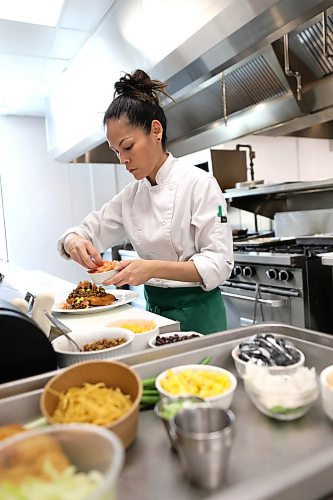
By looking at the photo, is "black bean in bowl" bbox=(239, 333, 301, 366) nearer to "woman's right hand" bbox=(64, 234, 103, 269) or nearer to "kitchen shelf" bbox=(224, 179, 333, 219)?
"woman's right hand" bbox=(64, 234, 103, 269)

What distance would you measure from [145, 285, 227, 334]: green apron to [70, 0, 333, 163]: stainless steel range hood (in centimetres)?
119

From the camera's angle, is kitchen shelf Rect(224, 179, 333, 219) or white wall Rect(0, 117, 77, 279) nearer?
kitchen shelf Rect(224, 179, 333, 219)

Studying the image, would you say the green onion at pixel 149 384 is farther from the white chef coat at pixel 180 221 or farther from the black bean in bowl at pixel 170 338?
the white chef coat at pixel 180 221

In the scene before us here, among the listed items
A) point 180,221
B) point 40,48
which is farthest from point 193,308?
point 40,48

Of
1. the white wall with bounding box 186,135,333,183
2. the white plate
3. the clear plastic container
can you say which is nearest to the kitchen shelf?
the white wall with bounding box 186,135,333,183

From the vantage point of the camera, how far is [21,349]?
3.05 ft

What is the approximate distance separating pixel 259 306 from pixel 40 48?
3185mm

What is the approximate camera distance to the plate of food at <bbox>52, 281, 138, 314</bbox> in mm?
1592

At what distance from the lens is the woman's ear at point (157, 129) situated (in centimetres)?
165

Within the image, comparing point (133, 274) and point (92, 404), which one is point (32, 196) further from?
point (92, 404)

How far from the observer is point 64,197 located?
255 inches

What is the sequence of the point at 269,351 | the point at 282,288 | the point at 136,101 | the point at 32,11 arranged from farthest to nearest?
1. the point at 32,11
2. the point at 282,288
3. the point at 136,101
4. the point at 269,351

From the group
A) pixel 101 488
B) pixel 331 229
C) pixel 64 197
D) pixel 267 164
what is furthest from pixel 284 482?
pixel 64 197

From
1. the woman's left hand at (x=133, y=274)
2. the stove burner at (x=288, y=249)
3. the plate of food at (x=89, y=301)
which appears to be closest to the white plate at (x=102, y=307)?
the plate of food at (x=89, y=301)
